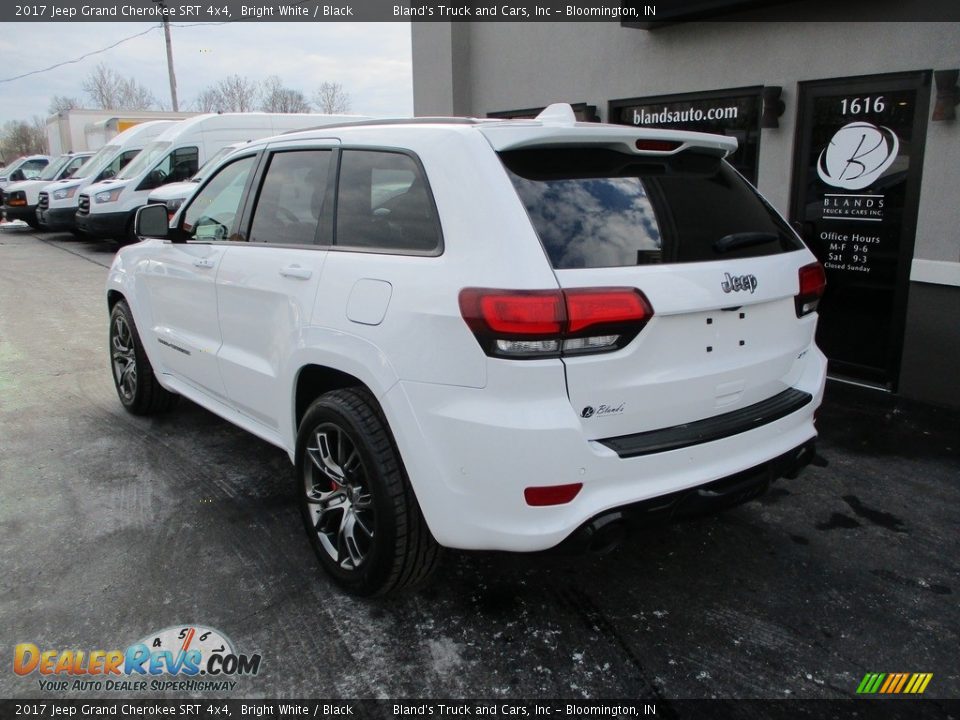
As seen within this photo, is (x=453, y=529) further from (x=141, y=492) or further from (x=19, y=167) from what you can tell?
(x=19, y=167)

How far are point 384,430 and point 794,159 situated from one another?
4.90m

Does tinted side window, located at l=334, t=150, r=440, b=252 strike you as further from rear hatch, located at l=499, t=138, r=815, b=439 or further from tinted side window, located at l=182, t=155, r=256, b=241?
tinted side window, located at l=182, t=155, r=256, b=241

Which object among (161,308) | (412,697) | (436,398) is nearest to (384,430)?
(436,398)

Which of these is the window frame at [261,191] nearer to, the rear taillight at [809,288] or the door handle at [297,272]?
the door handle at [297,272]

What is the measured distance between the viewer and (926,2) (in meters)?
5.32

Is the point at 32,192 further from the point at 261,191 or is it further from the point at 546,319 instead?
the point at 546,319

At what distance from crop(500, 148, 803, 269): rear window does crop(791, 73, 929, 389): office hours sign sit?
2.53 meters

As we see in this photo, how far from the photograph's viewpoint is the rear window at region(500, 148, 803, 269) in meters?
2.60

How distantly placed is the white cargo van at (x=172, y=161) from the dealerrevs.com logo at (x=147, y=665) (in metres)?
13.7

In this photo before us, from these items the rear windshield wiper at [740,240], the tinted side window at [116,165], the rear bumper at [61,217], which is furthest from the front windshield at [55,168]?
the rear windshield wiper at [740,240]

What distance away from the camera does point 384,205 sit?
3082mm

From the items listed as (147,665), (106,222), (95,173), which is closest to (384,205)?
(147,665)

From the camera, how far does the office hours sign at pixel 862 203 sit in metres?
5.59

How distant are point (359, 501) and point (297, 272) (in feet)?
3.31
